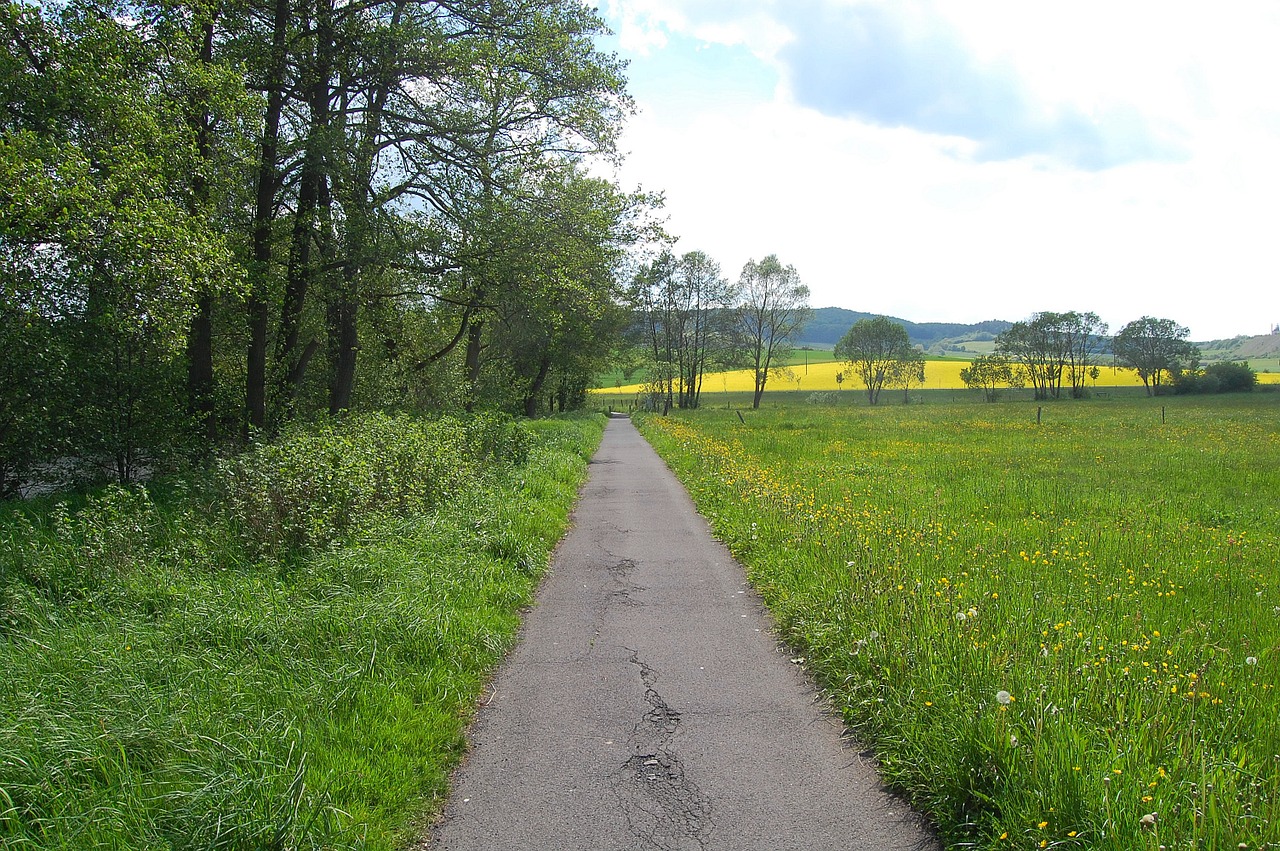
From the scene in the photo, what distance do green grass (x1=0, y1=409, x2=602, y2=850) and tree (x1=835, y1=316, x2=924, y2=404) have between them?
9808 cm

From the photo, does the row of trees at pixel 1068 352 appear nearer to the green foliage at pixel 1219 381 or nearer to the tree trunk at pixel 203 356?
the green foliage at pixel 1219 381

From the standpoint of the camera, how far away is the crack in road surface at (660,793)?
3.04 meters

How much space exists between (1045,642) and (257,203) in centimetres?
1781

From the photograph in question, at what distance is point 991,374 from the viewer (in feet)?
312

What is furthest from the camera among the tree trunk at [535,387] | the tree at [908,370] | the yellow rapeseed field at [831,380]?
the yellow rapeseed field at [831,380]

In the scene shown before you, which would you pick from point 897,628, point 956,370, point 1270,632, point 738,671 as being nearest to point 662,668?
point 738,671

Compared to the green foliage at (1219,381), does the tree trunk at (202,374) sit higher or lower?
lower

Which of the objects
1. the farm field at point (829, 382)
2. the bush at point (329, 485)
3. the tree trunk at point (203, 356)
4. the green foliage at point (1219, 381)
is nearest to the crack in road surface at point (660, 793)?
the bush at point (329, 485)

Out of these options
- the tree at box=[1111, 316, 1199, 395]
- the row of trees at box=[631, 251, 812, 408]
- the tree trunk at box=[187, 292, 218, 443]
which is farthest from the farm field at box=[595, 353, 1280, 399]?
the tree trunk at box=[187, 292, 218, 443]

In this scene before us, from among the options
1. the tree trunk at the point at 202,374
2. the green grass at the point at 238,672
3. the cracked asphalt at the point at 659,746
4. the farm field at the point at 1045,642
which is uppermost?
the tree trunk at the point at 202,374

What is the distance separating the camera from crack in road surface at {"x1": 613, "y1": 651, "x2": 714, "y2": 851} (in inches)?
120

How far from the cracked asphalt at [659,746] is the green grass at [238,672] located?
0.32 m

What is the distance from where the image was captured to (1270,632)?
16.5 feet

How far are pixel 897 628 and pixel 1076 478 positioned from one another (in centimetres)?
1216
